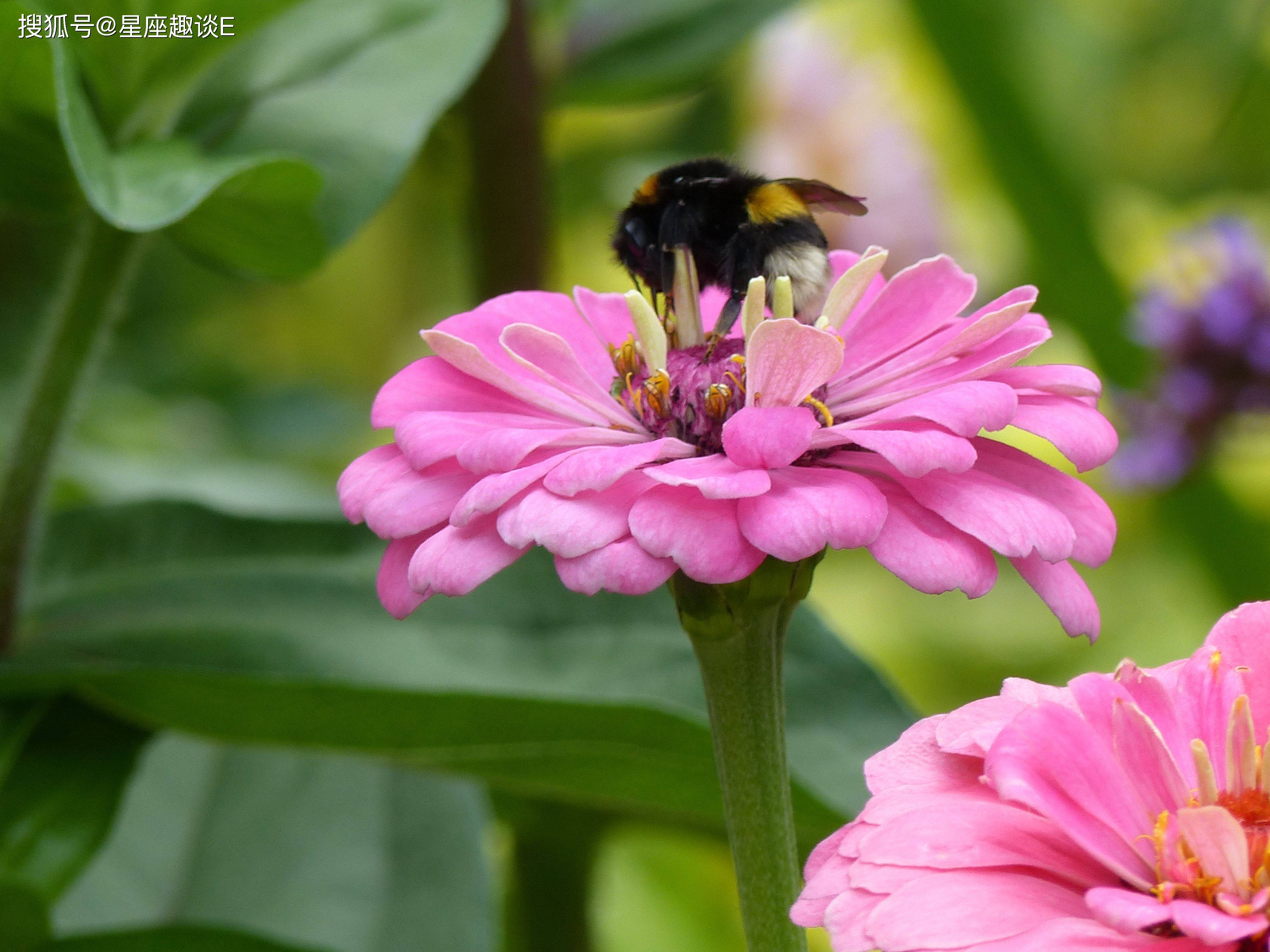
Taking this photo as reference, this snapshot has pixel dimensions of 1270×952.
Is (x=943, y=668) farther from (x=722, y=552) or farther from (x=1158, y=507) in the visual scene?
(x=722, y=552)

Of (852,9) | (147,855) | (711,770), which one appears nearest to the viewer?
(711,770)

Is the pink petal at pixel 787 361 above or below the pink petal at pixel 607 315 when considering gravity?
below

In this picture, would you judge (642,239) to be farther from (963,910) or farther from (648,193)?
(963,910)

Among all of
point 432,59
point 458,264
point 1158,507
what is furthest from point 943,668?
point 432,59

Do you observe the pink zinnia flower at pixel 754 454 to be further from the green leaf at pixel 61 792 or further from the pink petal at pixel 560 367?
the green leaf at pixel 61 792

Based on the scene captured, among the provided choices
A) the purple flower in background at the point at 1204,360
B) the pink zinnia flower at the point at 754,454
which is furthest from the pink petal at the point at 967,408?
the purple flower in background at the point at 1204,360

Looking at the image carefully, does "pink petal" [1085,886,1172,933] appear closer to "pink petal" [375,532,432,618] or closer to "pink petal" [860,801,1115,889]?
"pink petal" [860,801,1115,889]

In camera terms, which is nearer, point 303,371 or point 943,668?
point 943,668
